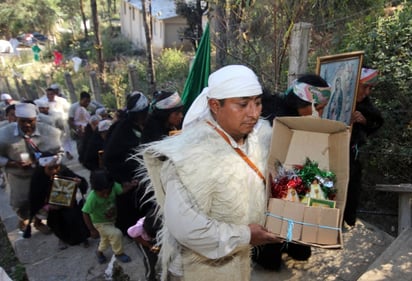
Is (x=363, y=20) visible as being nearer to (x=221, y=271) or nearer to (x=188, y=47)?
A: (x=221, y=271)

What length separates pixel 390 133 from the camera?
4031mm

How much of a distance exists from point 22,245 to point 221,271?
3720 mm

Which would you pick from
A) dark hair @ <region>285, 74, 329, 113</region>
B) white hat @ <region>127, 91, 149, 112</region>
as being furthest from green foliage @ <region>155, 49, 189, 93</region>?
dark hair @ <region>285, 74, 329, 113</region>

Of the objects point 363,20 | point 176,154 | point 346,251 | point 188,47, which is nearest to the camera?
point 176,154

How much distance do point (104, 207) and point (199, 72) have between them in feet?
7.61

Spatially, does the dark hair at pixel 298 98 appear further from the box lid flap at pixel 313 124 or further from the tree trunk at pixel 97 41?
the tree trunk at pixel 97 41

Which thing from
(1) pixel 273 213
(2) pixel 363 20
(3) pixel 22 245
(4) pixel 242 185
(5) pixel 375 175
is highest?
(2) pixel 363 20

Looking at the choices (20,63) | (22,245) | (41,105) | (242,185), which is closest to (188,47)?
(20,63)

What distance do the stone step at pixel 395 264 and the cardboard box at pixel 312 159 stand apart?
1.09 m

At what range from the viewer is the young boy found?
3.41 metres

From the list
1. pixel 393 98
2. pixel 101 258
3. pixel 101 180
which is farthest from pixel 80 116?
pixel 393 98

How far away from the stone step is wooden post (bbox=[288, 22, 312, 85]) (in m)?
1.87

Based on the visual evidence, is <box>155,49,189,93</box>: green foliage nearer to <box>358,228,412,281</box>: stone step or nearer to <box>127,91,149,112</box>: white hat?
<box>127,91,149,112</box>: white hat

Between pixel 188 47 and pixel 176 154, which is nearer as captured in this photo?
pixel 176 154
